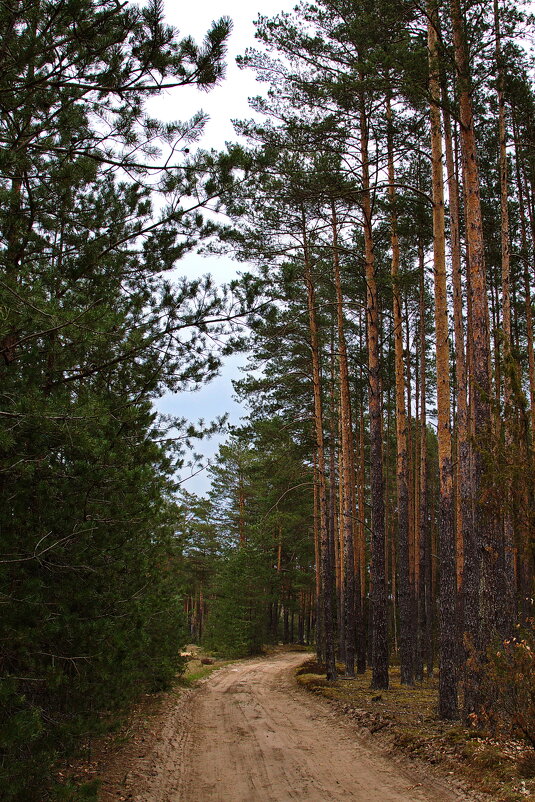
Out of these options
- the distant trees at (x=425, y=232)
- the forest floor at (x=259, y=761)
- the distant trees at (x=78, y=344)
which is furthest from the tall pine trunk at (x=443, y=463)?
the distant trees at (x=78, y=344)

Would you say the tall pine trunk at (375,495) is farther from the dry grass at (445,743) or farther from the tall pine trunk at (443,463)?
the tall pine trunk at (443,463)

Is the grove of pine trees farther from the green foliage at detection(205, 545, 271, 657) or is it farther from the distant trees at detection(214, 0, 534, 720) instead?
the green foliage at detection(205, 545, 271, 657)

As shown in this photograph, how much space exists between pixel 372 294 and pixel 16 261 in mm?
8414

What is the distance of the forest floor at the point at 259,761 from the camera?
18.2 ft

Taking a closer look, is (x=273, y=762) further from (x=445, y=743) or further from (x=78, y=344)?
(x=78, y=344)

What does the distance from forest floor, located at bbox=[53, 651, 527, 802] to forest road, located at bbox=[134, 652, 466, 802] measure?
0.01 metres

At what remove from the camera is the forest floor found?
5.56 meters

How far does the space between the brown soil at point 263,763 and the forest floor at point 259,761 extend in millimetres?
11

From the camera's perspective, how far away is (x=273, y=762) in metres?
6.84

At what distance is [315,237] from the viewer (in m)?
14.0

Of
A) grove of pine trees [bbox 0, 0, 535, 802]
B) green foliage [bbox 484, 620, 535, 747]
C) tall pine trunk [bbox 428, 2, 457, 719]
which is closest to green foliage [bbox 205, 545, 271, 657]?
grove of pine trees [bbox 0, 0, 535, 802]

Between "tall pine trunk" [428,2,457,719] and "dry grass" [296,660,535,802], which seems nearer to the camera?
"dry grass" [296,660,535,802]

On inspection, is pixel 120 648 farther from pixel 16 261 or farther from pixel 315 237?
pixel 315 237

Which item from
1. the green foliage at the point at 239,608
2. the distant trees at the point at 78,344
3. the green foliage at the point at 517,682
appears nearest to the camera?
the distant trees at the point at 78,344
